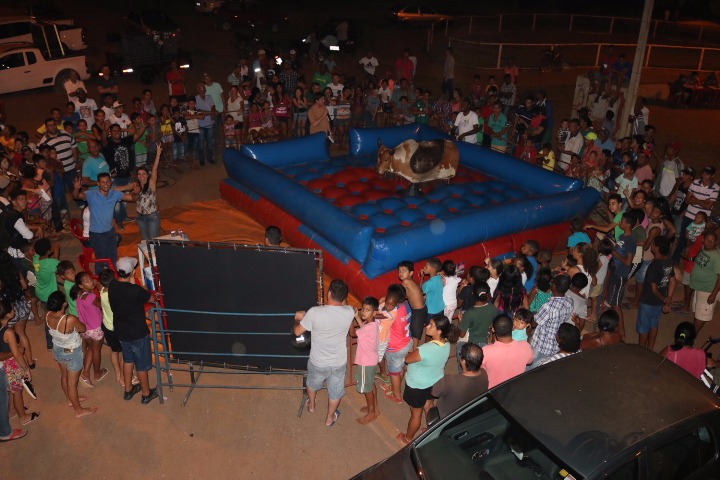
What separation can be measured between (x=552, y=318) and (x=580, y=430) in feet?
6.83

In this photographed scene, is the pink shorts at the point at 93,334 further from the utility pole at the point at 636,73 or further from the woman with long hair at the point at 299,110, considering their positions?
the utility pole at the point at 636,73

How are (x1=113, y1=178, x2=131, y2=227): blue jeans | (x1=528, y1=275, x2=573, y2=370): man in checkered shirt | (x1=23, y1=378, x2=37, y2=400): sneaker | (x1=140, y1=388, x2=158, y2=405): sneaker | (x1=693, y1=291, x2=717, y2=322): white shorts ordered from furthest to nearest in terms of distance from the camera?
(x1=113, y1=178, x2=131, y2=227): blue jeans, (x1=693, y1=291, x2=717, y2=322): white shorts, (x1=140, y1=388, x2=158, y2=405): sneaker, (x1=528, y1=275, x2=573, y2=370): man in checkered shirt, (x1=23, y1=378, x2=37, y2=400): sneaker

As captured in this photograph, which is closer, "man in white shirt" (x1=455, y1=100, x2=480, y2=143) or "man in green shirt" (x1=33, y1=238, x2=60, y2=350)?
"man in green shirt" (x1=33, y1=238, x2=60, y2=350)

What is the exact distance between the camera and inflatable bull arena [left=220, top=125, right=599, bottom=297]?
8.17 m

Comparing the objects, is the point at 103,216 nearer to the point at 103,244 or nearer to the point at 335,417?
the point at 103,244

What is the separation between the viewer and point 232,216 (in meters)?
10.6

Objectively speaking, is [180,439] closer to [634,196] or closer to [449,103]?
[634,196]

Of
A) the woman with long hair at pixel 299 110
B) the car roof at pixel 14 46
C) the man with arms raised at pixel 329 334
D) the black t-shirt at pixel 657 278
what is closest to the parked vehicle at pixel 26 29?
the car roof at pixel 14 46

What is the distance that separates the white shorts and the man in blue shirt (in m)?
7.09

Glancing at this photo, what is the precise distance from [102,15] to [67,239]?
71.0 feet

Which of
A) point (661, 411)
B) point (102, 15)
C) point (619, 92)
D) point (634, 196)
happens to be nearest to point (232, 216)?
point (634, 196)

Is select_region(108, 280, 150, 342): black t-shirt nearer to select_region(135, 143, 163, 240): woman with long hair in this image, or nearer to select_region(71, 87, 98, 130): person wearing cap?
select_region(135, 143, 163, 240): woman with long hair

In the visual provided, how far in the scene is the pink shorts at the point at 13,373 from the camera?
575cm

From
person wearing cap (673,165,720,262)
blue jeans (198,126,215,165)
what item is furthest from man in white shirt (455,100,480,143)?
blue jeans (198,126,215,165)
